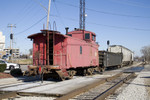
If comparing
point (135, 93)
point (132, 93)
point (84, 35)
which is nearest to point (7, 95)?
point (132, 93)

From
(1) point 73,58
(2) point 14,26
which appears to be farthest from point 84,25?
(1) point 73,58

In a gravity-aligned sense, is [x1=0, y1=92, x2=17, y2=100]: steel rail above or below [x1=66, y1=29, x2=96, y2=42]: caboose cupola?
below

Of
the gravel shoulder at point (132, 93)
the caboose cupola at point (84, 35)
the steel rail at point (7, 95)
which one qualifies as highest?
the caboose cupola at point (84, 35)

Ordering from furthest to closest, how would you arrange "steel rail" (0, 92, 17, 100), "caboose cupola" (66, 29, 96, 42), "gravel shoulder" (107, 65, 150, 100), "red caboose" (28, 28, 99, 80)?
1. "caboose cupola" (66, 29, 96, 42)
2. "red caboose" (28, 28, 99, 80)
3. "gravel shoulder" (107, 65, 150, 100)
4. "steel rail" (0, 92, 17, 100)

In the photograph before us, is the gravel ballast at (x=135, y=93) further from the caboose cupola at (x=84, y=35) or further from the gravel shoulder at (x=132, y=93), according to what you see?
the caboose cupola at (x=84, y=35)

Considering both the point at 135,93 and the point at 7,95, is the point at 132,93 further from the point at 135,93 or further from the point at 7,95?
the point at 7,95

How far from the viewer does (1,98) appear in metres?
7.02

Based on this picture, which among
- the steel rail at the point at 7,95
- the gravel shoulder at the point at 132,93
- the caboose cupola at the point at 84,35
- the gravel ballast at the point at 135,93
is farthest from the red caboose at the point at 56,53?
the gravel ballast at the point at 135,93

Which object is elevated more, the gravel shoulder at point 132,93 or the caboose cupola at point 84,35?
the caboose cupola at point 84,35

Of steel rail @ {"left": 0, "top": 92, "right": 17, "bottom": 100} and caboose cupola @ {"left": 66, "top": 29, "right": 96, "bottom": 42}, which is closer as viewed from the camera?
steel rail @ {"left": 0, "top": 92, "right": 17, "bottom": 100}

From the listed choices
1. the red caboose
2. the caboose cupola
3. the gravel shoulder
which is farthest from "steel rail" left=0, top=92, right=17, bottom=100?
the caboose cupola

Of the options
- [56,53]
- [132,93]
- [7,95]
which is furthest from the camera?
[56,53]

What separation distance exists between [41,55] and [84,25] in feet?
93.3

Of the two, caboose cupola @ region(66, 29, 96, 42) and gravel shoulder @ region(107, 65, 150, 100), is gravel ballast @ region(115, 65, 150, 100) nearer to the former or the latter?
gravel shoulder @ region(107, 65, 150, 100)
